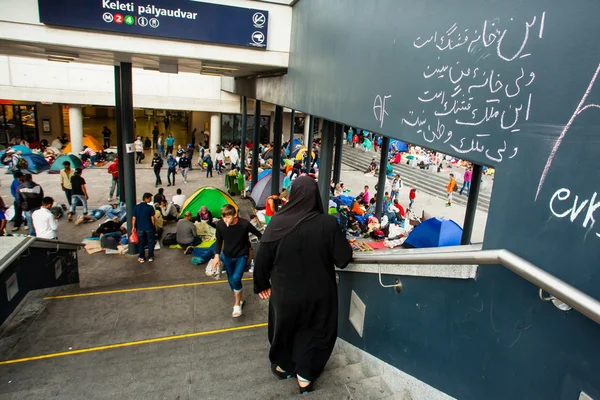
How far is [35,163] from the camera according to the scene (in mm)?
19750

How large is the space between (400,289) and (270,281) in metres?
1.24

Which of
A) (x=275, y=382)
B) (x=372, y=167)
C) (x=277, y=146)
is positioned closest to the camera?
(x=275, y=382)

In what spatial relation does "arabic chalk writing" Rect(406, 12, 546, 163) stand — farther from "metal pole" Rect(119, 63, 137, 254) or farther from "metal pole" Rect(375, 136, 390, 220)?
"metal pole" Rect(375, 136, 390, 220)

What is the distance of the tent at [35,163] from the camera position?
1945 centimetres

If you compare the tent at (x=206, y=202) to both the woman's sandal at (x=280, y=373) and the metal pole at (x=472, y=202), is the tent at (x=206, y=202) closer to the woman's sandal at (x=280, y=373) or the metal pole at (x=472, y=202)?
the metal pole at (x=472, y=202)

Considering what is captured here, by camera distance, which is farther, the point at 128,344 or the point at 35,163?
the point at 35,163

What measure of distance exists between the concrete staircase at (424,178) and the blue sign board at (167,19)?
1629cm

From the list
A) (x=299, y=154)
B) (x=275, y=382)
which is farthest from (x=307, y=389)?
(x=299, y=154)

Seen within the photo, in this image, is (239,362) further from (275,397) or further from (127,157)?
(127,157)

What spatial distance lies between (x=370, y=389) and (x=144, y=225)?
23.9 feet

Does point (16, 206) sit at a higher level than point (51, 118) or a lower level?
lower

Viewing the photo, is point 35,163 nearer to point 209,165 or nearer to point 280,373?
point 209,165

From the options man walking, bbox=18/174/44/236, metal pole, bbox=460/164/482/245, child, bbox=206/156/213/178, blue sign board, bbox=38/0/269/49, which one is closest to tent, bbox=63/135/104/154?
Result: child, bbox=206/156/213/178

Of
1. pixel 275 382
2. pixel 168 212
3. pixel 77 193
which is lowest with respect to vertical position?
pixel 168 212
